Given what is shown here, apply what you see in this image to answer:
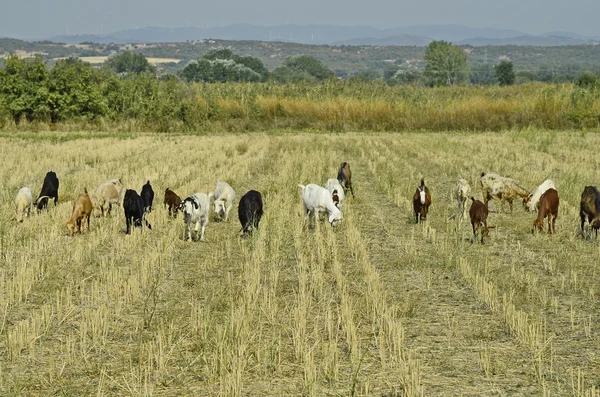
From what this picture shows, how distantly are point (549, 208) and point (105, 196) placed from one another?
8776mm

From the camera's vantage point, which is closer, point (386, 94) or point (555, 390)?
point (555, 390)

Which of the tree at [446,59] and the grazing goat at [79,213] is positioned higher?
the grazing goat at [79,213]

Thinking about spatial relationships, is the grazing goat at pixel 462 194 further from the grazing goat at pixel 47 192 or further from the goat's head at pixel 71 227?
the grazing goat at pixel 47 192

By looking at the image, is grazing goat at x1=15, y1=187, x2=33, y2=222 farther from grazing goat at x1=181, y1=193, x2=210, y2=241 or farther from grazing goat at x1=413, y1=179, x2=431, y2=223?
grazing goat at x1=413, y1=179, x2=431, y2=223

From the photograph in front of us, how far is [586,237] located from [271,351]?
27.2 feet

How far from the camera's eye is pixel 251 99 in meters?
45.1

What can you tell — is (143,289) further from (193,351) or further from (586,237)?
(586,237)

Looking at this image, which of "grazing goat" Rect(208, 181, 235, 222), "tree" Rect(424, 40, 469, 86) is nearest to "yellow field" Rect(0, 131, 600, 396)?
"grazing goat" Rect(208, 181, 235, 222)

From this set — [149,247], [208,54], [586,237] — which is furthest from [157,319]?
[208,54]

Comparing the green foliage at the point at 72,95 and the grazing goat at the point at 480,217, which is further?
the green foliage at the point at 72,95

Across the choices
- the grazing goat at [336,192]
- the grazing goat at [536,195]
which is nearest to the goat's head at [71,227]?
the grazing goat at [336,192]

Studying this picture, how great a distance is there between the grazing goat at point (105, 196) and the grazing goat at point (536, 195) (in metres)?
8.63

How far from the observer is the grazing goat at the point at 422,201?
15281 millimetres

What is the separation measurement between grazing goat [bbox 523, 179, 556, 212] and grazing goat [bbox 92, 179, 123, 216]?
28.3 feet
